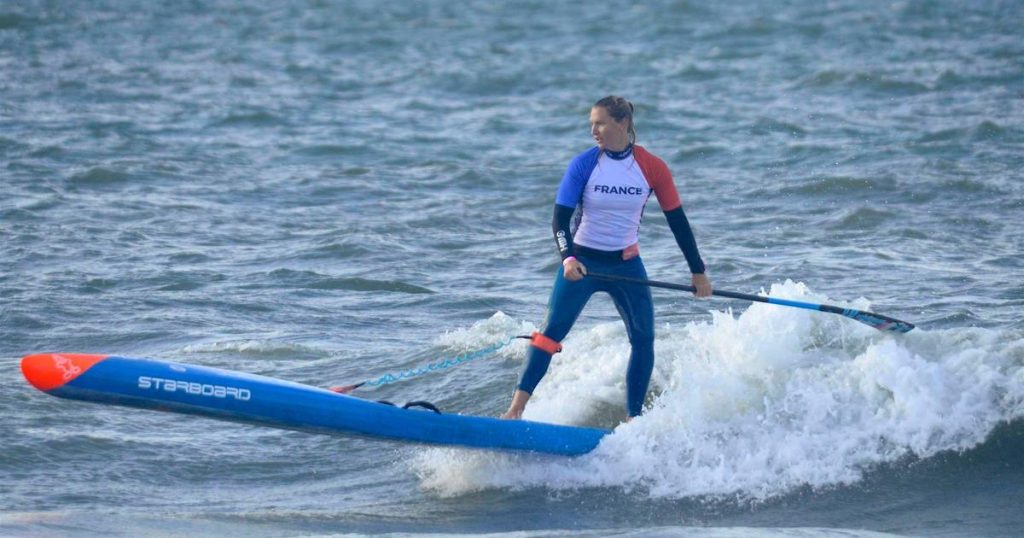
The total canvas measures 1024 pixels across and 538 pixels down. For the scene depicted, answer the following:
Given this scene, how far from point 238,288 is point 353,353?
188 cm

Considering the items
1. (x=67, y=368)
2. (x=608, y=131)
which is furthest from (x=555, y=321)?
(x=67, y=368)

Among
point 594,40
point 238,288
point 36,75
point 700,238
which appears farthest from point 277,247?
point 594,40

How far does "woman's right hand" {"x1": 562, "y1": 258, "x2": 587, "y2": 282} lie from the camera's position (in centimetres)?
666

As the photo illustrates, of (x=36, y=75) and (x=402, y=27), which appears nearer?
(x=36, y=75)

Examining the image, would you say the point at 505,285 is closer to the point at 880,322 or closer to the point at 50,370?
the point at 880,322

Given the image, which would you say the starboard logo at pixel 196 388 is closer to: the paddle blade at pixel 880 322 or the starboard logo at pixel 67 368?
the starboard logo at pixel 67 368

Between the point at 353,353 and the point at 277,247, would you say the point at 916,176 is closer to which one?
the point at 277,247

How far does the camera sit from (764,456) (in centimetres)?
689

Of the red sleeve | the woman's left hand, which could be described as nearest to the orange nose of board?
the red sleeve

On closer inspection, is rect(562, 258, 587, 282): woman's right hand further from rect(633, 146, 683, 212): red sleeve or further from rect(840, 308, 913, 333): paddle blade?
rect(840, 308, 913, 333): paddle blade

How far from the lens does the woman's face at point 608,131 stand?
6562mm

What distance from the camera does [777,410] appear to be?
7.22 meters

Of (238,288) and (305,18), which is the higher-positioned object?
(305,18)

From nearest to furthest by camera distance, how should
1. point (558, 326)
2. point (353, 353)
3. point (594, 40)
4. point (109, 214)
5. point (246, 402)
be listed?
point (246, 402), point (558, 326), point (353, 353), point (109, 214), point (594, 40)
